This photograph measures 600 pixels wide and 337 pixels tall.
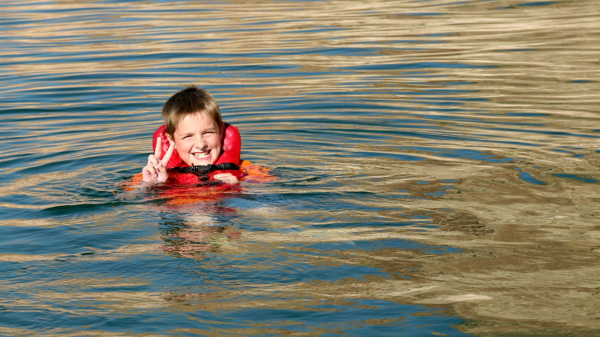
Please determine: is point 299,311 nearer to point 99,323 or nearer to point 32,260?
point 99,323

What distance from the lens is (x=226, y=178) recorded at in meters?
6.46

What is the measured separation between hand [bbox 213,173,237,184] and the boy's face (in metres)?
0.25

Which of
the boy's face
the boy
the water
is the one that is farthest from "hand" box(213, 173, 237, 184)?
the water

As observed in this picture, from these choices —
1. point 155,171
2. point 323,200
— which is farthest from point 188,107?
point 323,200

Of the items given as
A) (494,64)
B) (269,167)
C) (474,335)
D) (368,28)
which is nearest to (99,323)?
(474,335)

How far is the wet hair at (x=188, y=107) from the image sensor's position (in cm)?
649

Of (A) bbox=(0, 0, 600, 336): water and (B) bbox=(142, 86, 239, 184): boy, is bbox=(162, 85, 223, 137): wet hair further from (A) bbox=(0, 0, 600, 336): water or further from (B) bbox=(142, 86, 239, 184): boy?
(A) bbox=(0, 0, 600, 336): water

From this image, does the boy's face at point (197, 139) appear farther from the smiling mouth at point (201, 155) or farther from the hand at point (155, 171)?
the hand at point (155, 171)

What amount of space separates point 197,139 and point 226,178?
0.41 m

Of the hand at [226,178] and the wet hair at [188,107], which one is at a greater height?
the wet hair at [188,107]

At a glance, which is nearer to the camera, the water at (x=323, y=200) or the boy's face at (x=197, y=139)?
the water at (x=323, y=200)

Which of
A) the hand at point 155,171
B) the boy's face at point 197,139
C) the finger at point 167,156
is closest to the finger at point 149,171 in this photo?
the hand at point 155,171

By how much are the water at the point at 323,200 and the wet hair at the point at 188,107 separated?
2.28ft

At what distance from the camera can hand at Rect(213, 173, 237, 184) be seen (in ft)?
21.1
